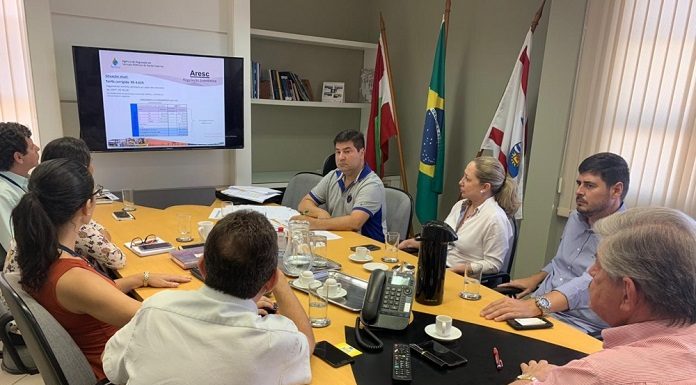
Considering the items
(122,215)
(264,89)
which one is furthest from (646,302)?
(264,89)

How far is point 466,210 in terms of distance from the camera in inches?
97.4

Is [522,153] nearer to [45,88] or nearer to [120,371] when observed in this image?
[120,371]

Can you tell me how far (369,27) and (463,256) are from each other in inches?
130

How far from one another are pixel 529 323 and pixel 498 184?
958 millimetres

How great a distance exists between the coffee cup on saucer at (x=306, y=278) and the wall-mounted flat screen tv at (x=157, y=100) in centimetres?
224

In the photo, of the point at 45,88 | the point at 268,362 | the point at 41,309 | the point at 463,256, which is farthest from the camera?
the point at 45,88

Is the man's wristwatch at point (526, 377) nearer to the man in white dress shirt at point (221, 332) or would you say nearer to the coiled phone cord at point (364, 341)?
the coiled phone cord at point (364, 341)

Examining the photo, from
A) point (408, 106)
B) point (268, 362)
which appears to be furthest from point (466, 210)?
point (408, 106)

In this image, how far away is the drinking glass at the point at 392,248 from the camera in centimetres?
208

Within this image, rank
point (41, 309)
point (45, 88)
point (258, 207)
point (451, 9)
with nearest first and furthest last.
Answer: point (41, 309) → point (258, 207) → point (45, 88) → point (451, 9)

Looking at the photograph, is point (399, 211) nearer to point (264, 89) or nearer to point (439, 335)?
point (439, 335)

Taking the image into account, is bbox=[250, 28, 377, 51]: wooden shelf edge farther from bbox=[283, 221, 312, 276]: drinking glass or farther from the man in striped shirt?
the man in striped shirt

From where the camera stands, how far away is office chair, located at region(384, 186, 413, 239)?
284 cm

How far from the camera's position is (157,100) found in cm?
335
